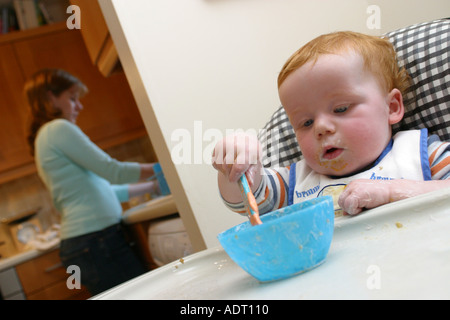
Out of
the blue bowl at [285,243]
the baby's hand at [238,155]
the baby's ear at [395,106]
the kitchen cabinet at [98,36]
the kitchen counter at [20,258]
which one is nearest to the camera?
the blue bowl at [285,243]

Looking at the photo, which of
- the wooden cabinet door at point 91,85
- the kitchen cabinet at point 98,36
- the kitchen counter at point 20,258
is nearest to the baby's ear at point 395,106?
the kitchen cabinet at point 98,36

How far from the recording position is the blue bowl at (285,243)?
0.45 m

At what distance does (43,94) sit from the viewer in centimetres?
246

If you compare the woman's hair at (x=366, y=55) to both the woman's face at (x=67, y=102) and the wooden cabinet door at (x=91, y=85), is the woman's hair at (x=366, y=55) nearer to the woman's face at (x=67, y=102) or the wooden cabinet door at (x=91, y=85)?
the woman's face at (x=67, y=102)

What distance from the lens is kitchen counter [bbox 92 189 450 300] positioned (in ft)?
1.10

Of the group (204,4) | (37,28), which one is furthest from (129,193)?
(204,4)

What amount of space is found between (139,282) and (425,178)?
481mm

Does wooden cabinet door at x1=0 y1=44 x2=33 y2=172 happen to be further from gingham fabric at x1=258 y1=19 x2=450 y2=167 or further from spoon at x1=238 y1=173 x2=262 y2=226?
spoon at x1=238 y1=173 x2=262 y2=226

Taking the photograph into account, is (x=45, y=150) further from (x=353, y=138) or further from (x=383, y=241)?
(x=383, y=241)

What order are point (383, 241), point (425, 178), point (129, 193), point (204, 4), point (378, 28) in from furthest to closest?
1. point (129, 193)
2. point (378, 28)
3. point (204, 4)
4. point (425, 178)
5. point (383, 241)

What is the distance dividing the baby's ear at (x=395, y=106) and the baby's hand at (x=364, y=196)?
0.77ft

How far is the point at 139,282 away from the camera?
0.60m

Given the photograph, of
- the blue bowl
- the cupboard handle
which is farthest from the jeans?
the blue bowl

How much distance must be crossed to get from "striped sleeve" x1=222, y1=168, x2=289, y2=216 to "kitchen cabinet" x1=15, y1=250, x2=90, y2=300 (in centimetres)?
287
